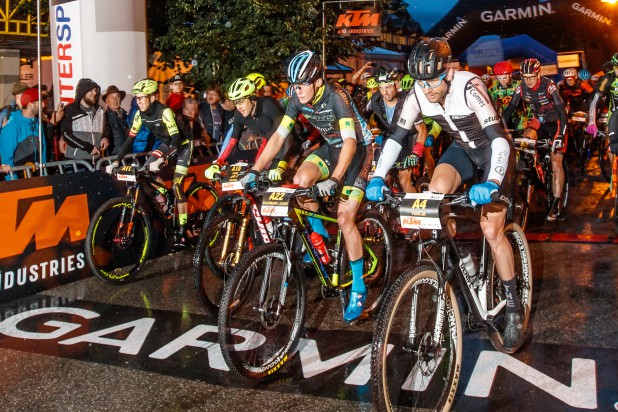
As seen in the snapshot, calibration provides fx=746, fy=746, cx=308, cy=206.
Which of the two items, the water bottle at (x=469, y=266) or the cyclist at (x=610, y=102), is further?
the cyclist at (x=610, y=102)

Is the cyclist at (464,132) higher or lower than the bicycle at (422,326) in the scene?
higher

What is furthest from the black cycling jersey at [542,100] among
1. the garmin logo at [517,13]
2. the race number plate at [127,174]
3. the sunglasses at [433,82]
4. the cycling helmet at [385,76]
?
the garmin logo at [517,13]

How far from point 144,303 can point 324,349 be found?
222 centimetres

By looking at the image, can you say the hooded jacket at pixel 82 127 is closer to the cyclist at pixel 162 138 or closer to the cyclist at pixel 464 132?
the cyclist at pixel 162 138

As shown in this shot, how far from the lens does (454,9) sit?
105 ft

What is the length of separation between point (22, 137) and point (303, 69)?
4802 mm

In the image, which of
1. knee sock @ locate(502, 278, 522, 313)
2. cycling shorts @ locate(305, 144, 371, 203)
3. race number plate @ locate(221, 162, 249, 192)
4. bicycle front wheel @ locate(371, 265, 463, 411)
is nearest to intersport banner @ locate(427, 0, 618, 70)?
cycling shorts @ locate(305, 144, 371, 203)

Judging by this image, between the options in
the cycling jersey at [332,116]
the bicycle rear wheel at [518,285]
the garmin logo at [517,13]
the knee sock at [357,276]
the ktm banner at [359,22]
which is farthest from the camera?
the garmin logo at [517,13]

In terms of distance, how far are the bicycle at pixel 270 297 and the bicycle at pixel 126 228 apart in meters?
2.58

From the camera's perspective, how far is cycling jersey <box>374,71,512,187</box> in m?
4.95

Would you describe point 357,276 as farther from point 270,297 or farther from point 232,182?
point 232,182

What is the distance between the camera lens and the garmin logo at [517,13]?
102 feet

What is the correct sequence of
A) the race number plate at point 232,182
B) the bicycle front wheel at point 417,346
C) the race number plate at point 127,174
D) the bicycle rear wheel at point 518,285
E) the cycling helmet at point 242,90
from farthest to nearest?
the race number plate at point 127,174 → the cycling helmet at point 242,90 → the race number plate at point 232,182 → the bicycle rear wheel at point 518,285 → the bicycle front wheel at point 417,346

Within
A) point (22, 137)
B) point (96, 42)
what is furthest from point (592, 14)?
point (22, 137)
